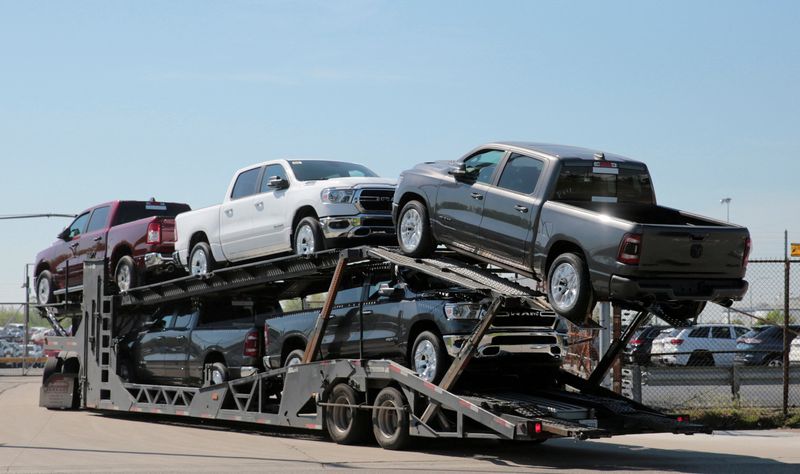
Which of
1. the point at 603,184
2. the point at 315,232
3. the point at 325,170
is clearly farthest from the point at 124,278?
the point at 603,184

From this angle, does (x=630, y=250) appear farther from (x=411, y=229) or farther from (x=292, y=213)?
(x=292, y=213)

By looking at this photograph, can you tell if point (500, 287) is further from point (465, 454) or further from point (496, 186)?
point (465, 454)

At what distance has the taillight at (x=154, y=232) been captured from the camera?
1853cm

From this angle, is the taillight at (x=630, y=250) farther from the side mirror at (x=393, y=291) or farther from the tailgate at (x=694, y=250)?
the side mirror at (x=393, y=291)

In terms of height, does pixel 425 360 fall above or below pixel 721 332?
above

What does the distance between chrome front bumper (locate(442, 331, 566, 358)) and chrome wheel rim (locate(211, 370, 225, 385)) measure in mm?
5308

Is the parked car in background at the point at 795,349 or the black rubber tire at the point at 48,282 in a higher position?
the black rubber tire at the point at 48,282

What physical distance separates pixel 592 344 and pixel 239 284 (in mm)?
5916

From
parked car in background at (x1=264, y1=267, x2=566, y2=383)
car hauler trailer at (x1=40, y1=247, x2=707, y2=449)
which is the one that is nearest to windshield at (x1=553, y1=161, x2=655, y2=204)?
car hauler trailer at (x1=40, y1=247, x2=707, y2=449)

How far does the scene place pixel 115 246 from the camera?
19219 millimetres

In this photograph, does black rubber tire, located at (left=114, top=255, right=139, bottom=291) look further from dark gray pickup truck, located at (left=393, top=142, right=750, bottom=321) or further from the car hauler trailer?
dark gray pickup truck, located at (left=393, top=142, right=750, bottom=321)

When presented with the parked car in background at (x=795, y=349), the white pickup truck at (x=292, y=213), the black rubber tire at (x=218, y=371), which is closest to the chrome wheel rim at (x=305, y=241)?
the white pickup truck at (x=292, y=213)

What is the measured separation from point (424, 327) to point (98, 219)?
30.0 ft

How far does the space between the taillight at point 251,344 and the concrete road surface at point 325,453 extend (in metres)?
1.19
